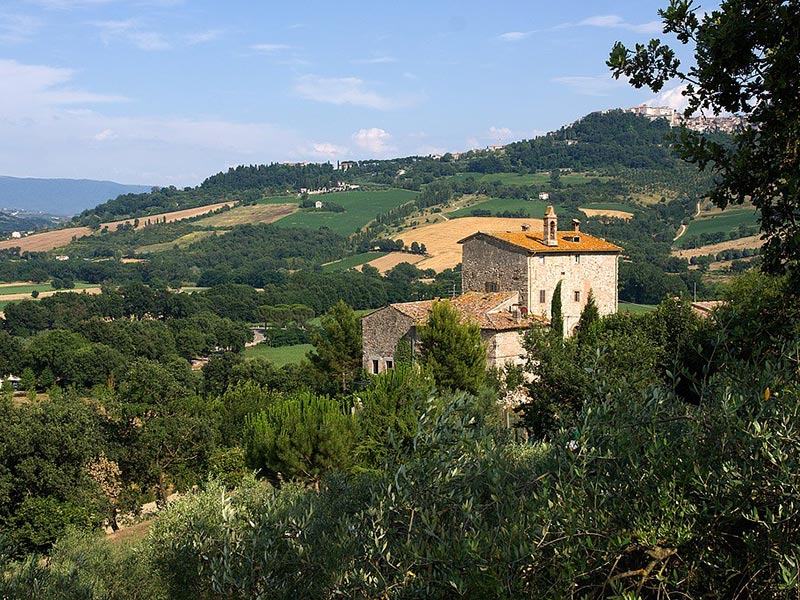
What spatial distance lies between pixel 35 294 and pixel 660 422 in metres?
106

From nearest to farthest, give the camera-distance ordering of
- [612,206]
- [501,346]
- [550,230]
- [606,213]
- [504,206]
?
[501,346] → [550,230] → [606,213] → [612,206] → [504,206]

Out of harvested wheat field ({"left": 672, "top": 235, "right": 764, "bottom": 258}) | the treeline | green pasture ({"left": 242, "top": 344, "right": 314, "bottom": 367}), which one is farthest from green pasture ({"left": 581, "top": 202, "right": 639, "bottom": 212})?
the treeline

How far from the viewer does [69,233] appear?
16662 centimetres

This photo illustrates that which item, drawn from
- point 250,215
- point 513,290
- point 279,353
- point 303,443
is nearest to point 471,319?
point 513,290

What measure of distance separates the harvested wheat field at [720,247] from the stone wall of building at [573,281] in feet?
170

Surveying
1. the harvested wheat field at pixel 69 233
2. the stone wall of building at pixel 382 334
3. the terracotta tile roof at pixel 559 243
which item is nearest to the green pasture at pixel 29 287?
the harvested wheat field at pixel 69 233

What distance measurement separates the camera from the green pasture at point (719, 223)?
314ft

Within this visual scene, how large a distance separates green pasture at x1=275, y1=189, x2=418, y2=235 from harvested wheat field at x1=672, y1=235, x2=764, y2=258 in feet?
206

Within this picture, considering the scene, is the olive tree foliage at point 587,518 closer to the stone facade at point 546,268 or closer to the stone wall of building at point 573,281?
the stone facade at point 546,268

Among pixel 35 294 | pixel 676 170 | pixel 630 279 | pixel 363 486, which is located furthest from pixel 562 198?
pixel 363 486

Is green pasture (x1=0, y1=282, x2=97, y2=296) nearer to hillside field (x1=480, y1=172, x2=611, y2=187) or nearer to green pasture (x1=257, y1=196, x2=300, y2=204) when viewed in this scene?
green pasture (x1=257, y1=196, x2=300, y2=204)

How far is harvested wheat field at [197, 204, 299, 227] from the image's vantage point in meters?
160

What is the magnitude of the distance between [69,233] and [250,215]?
114ft

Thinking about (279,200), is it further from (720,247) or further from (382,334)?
(382,334)
